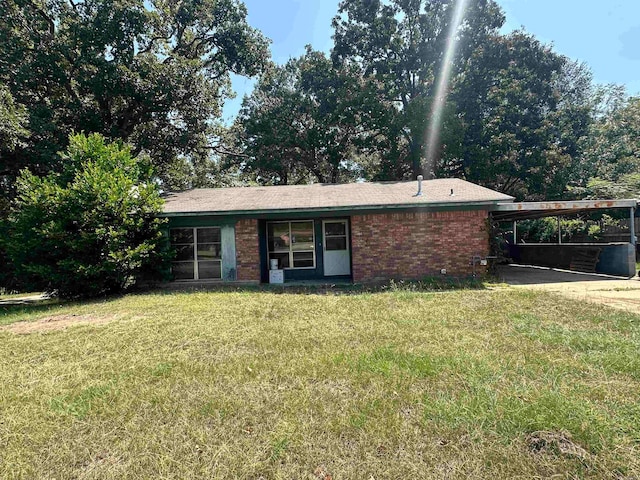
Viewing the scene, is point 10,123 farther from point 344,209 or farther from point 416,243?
point 416,243

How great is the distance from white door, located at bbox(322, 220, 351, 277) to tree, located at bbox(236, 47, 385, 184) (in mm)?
10687

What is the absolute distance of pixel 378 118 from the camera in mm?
20984

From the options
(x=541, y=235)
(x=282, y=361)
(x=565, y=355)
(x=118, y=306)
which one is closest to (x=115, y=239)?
(x=118, y=306)

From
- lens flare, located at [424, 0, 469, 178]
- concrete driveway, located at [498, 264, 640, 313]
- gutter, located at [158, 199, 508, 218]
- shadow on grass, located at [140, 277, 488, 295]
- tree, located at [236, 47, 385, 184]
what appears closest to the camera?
concrete driveway, located at [498, 264, 640, 313]

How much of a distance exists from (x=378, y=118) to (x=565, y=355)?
1895cm

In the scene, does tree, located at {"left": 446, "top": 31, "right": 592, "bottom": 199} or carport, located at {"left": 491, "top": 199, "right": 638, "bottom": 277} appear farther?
tree, located at {"left": 446, "top": 31, "right": 592, "bottom": 199}

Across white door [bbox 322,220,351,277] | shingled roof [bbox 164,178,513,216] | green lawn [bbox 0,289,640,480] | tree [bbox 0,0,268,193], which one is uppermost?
tree [bbox 0,0,268,193]

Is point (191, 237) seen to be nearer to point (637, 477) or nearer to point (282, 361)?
point (282, 361)

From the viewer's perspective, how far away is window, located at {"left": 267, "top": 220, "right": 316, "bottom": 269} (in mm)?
11863

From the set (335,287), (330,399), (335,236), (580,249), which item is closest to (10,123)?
(335,236)

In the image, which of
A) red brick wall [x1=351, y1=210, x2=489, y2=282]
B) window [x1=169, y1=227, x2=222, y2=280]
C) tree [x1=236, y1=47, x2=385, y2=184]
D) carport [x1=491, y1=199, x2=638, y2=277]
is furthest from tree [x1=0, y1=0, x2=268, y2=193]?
carport [x1=491, y1=199, x2=638, y2=277]

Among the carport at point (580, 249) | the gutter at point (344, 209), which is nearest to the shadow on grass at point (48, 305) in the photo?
the gutter at point (344, 209)

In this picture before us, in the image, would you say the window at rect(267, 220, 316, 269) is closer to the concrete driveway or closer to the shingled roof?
the shingled roof

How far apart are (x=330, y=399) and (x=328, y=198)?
848 cm
